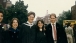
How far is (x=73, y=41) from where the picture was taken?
43.1 ft

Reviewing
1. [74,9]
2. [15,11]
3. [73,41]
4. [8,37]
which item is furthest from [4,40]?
[74,9]

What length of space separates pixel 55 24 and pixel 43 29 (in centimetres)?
46

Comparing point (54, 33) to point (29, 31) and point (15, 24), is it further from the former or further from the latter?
point (15, 24)

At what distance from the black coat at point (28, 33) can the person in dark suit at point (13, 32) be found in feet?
0.61

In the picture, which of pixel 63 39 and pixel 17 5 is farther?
pixel 17 5

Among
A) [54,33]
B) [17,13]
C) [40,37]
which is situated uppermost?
[17,13]

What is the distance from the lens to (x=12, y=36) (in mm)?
7750

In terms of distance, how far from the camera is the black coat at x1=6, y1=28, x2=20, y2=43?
7641 millimetres

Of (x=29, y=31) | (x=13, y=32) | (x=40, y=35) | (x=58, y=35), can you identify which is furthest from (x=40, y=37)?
(x=13, y=32)

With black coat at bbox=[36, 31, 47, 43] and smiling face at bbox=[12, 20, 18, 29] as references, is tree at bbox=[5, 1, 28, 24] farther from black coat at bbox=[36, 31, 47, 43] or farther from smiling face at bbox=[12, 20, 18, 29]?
smiling face at bbox=[12, 20, 18, 29]

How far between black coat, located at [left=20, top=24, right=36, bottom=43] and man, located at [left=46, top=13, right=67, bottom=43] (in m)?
0.51

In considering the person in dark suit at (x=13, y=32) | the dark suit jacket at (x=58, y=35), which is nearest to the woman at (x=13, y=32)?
the person in dark suit at (x=13, y=32)

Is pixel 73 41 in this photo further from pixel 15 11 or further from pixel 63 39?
pixel 15 11

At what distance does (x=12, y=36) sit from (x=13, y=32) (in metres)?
0.15
